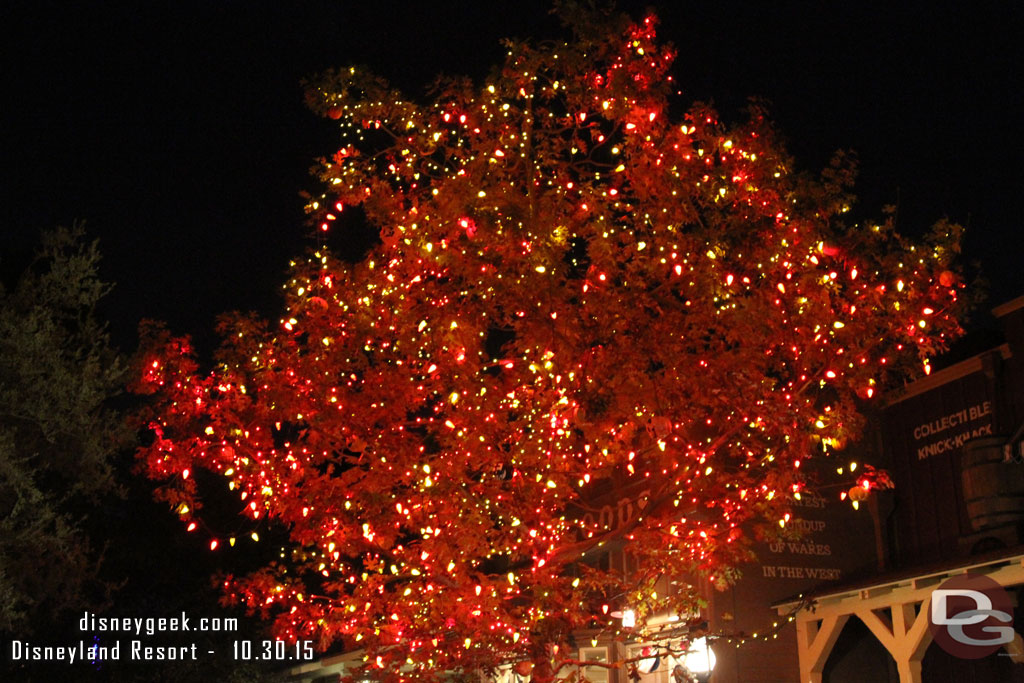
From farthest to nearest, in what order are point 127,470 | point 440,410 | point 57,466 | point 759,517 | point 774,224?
1. point 127,470
2. point 57,466
3. point 759,517
4. point 440,410
5. point 774,224

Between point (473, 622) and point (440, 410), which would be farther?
point (440, 410)

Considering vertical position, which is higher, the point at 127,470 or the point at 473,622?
the point at 127,470

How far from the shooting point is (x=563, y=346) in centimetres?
1072

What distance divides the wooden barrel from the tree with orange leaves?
54.0 inches

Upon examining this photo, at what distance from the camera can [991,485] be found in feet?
36.7

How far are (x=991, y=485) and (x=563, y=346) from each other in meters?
5.09

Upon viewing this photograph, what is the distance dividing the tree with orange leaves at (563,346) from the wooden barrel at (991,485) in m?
1.37

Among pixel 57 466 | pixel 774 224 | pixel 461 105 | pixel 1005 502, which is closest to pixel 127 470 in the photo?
pixel 57 466

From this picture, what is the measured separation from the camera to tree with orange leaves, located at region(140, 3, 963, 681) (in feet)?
34.8

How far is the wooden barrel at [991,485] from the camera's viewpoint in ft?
36.3

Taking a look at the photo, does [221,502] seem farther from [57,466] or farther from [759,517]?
[759,517]

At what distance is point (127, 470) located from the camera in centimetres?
2081

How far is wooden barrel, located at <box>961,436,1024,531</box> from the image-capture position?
11062 millimetres

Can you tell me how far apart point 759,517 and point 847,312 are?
13.5 feet
